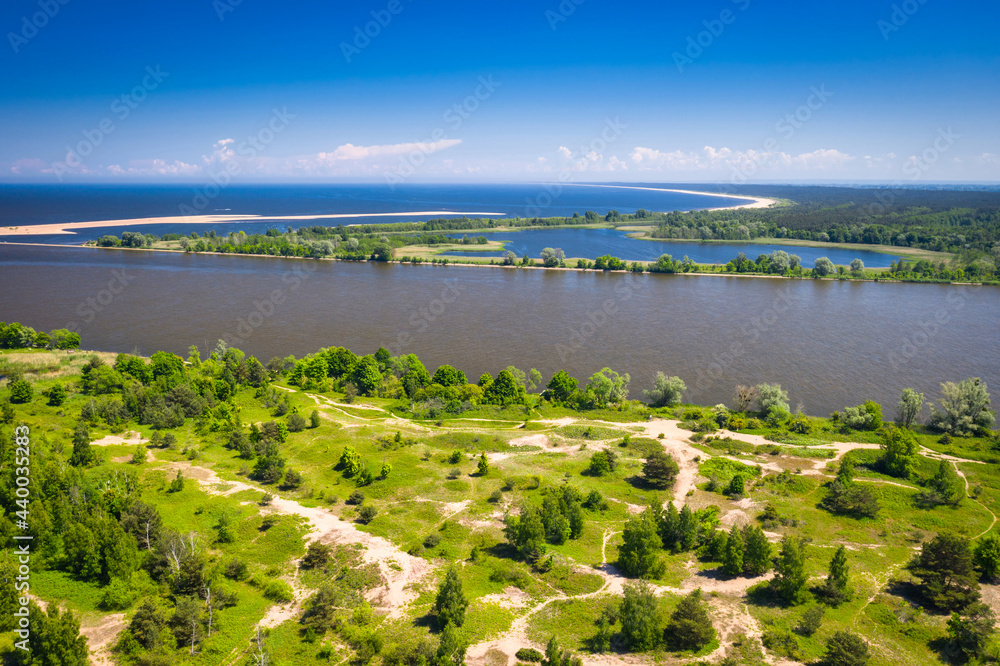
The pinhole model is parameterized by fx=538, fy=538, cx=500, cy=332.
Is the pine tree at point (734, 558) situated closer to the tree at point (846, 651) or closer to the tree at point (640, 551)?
the tree at point (640, 551)

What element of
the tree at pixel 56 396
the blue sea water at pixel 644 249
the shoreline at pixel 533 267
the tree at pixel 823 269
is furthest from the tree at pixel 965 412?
the blue sea water at pixel 644 249

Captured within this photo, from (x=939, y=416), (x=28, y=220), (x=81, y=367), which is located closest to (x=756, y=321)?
(x=939, y=416)

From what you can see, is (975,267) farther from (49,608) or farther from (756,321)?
(49,608)

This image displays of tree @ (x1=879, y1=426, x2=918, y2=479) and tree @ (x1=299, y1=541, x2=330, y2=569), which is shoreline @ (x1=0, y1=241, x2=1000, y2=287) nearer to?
tree @ (x1=879, y1=426, x2=918, y2=479)

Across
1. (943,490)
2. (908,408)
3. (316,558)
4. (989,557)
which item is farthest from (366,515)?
(908,408)

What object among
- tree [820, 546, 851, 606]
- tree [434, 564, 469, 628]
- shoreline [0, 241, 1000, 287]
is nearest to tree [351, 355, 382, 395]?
tree [434, 564, 469, 628]

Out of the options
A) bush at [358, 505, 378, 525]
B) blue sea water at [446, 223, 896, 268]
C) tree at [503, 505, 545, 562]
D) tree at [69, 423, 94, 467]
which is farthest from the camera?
blue sea water at [446, 223, 896, 268]

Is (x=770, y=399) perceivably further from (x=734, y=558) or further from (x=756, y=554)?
(x=734, y=558)
